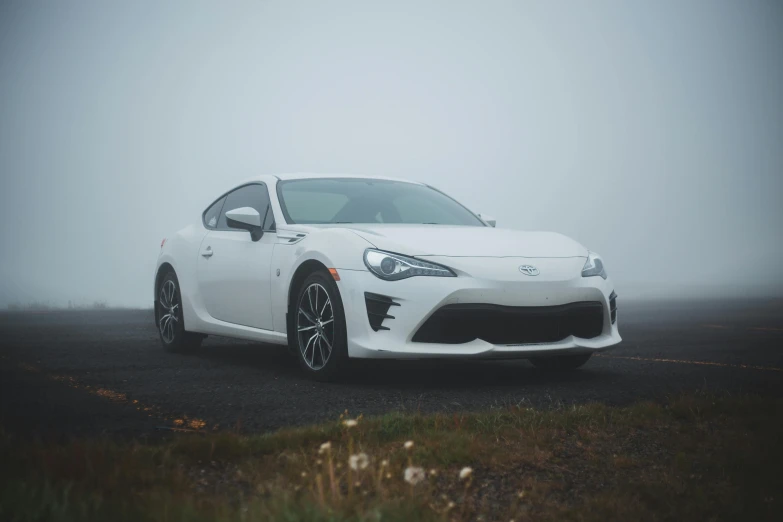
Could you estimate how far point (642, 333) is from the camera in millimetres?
11148

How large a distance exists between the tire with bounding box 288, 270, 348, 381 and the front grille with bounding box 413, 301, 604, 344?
0.53 meters

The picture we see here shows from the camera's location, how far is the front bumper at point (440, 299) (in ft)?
18.3

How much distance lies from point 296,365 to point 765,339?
214 inches

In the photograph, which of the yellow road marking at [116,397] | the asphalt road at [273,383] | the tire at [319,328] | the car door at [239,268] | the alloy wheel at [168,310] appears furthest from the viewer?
the alloy wheel at [168,310]

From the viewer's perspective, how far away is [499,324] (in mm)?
5715

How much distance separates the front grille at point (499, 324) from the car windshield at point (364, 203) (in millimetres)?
1644

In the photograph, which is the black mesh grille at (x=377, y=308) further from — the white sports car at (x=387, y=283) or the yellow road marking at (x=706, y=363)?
the yellow road marking at (x=706, y=363)

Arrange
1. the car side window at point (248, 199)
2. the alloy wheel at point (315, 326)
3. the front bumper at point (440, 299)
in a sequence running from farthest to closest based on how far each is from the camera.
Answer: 1. the car side window at point (248, 199)
2. the alloy wheel at point (315, 326)
3. the front bumper at point (440, 299)

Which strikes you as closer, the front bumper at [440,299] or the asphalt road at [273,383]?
the asphalt road at [273,383]

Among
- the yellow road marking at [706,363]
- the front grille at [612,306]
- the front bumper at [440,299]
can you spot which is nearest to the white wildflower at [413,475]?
the front bumper at [440,299]

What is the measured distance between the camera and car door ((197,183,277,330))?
676 centimetres

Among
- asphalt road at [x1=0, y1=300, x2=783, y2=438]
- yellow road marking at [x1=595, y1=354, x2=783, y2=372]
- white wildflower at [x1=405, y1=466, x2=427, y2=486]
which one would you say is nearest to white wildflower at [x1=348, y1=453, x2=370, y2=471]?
white wildflower at [x1=405, y1=466, x2=427, y2=486]

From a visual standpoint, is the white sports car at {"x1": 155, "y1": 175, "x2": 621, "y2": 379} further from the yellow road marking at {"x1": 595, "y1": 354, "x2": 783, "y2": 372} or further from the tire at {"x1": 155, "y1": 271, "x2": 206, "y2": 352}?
the yellow road marking at {"x1": 595, "y1": 354, "x2": 783, "y2": 372}

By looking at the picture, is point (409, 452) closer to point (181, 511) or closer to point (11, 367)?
point (181, 511)
